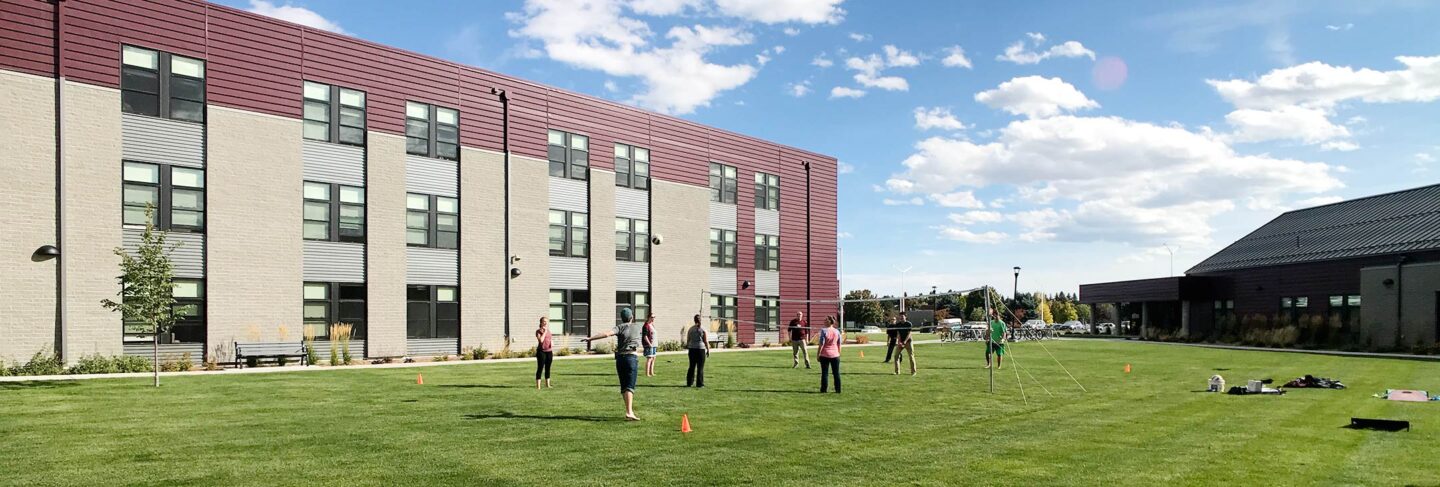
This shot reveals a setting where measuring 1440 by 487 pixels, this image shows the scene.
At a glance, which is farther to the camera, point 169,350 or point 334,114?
point 334,114

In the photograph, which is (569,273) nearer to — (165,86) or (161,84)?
(165,86)

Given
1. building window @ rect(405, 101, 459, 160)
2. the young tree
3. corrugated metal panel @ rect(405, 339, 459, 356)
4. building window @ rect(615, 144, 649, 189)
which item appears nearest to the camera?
the young tree

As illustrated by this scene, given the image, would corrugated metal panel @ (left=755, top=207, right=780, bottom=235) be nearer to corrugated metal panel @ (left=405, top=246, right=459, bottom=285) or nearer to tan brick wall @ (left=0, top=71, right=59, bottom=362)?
corrugated metal panel @ (left=405, top=246, right=459, bottom=285)

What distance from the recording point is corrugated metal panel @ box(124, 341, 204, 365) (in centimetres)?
2596

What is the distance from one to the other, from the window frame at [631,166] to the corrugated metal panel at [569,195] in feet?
6.69

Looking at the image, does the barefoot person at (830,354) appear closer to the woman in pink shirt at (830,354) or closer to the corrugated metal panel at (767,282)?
the woman in pink shirt at (830,354)

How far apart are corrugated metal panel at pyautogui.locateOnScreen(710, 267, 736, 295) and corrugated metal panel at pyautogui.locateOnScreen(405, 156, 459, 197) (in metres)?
15.2

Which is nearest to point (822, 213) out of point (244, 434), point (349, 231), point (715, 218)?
point (715, 218)

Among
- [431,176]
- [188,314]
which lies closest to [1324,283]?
[431,176]

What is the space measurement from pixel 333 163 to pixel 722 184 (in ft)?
66.8

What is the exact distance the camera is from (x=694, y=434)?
13.1 m

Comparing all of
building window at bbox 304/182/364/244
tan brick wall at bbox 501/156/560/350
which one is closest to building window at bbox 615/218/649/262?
tan brick wall at bbox 501/156/560/350

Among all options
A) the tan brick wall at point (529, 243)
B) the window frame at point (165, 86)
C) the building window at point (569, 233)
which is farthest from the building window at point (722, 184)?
the window frame at point (165, 86)

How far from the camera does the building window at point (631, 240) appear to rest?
40.5 m
